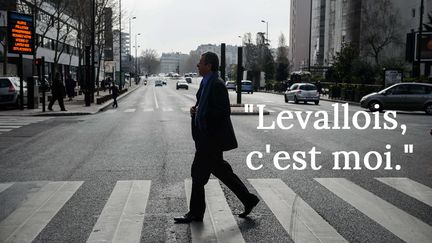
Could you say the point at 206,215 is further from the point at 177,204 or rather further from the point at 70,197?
the point at 70,197

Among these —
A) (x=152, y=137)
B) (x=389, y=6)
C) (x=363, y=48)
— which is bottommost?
(x=152, y=137)

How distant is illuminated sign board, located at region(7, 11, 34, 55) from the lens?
2582 cm

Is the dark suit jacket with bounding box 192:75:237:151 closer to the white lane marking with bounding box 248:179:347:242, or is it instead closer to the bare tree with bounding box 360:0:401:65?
the white lane marking with bounding box 248:179:347:242

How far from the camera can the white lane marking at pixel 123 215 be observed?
5.50m

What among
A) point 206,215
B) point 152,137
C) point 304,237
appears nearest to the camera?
point 304,237

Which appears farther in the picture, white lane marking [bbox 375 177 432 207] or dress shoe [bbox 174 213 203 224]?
white lane marking [bbox 375 177 432 207]

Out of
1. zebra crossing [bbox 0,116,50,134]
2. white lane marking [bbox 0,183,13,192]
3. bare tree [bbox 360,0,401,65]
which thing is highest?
bare tree [bbox 360,0,401,65]

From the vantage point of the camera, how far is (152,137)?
49.5 ft

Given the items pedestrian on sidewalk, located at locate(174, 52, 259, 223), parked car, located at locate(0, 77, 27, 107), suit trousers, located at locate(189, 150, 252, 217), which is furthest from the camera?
parked car, located at locate(0, 77, 27, 107)

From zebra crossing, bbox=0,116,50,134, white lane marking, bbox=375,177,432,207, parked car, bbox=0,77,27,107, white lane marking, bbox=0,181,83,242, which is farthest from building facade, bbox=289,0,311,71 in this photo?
white lane marking, bbox=0,181,83,242

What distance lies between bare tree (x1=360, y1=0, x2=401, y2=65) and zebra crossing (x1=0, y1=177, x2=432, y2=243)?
62.1 m

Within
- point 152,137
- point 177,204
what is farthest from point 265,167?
point 152,137

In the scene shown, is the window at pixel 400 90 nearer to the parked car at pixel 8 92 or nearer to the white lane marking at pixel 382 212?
the parked car at pixel 8 92

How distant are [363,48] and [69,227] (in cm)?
7032
